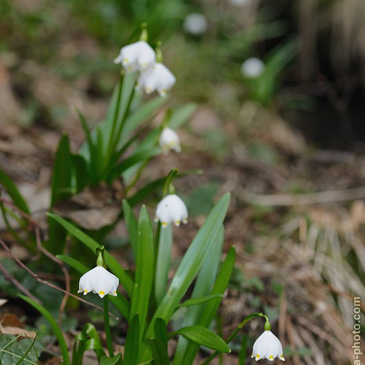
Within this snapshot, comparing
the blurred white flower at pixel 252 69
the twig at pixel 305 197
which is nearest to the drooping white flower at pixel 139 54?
the twig at pixel 305 197

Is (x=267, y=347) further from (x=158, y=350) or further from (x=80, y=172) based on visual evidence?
(x=80, y=172)

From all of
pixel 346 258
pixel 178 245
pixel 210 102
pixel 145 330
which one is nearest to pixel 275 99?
pixel 210 102

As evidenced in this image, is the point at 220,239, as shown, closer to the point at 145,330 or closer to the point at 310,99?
the point at 145,330

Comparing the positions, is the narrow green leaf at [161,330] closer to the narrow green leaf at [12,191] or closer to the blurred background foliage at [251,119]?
the blurred background foliage at [251,119]

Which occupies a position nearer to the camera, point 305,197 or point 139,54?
point 139,54

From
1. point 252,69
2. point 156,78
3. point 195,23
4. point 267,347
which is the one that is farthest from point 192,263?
point 195,23

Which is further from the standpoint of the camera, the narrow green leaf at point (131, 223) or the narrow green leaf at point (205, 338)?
the narrow green leaf at point (131, 223)

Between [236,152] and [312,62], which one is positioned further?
[312,62]
